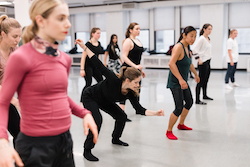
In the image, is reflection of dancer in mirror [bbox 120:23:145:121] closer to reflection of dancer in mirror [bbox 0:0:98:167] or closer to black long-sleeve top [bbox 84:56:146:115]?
black long-sleeve top [bbox 84:56:146:115]

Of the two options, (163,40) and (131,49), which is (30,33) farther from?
(163,40)

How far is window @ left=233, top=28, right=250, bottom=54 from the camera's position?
1104 cm

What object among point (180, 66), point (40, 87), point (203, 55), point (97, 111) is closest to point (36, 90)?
point (40, 87)

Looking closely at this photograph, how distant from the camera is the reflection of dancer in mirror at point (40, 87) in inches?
43.7

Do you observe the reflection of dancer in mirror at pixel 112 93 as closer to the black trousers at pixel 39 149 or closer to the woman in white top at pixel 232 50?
the black trousers at pixel 39 149

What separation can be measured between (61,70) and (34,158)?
0.39 meters

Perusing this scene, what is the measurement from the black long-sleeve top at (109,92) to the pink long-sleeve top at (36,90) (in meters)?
1.29

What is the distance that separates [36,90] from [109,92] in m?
1.54

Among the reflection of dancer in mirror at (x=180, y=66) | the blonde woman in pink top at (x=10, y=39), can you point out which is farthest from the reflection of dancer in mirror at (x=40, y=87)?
the reflection of dancer in mirror at (x=180, y=66)

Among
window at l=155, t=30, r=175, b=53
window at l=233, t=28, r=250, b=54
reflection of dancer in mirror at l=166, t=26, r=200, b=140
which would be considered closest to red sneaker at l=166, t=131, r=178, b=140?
reflection of dancer in mirror at l=166, t=26, r=200, b=140

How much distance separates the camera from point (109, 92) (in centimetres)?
267

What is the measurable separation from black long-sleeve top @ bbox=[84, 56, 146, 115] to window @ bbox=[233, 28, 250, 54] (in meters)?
9.78

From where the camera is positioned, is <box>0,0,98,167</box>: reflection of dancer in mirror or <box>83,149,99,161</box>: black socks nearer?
<box>0,0,98,167</box>: reflection of dancer in mirror

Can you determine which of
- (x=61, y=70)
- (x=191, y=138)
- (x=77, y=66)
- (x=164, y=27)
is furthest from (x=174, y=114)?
(x=77, y=66)
